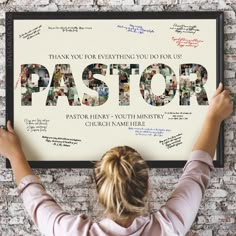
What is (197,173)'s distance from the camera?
165 cm

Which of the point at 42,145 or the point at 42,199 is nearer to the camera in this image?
the point at 42,199

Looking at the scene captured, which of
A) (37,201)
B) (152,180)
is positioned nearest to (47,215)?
(37,201)

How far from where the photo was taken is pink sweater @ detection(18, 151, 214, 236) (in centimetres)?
144

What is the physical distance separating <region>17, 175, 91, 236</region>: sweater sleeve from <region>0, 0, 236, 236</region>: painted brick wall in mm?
287

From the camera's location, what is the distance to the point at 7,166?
194 centimetres

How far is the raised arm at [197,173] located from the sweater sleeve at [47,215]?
0.25 meters

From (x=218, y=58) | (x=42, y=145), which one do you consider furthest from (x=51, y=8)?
(x=218, y=58)

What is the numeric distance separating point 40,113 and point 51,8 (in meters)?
0.40

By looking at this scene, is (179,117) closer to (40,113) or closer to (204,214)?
(204,214)

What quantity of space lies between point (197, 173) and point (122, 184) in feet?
1.07

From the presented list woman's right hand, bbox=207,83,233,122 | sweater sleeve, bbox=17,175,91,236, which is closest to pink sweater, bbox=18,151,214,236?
sweater sleeve, bbox=17,175,91,236
